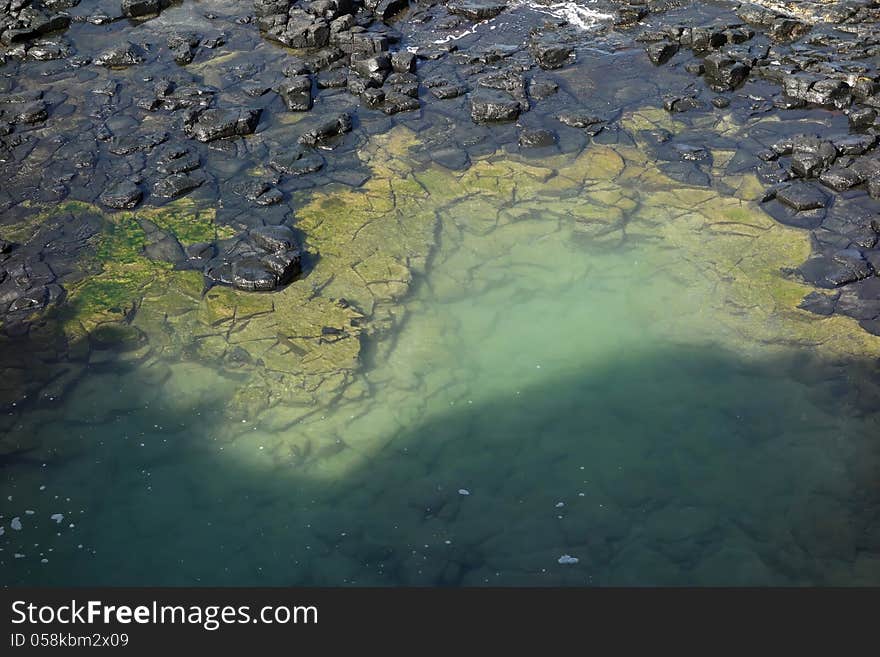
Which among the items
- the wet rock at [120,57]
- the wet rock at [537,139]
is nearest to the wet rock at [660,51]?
the wet rock at [537,139]

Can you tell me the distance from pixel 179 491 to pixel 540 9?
9.31 m

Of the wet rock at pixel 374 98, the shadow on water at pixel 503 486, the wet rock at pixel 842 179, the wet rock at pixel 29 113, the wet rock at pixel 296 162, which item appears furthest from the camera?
the wet rock at pixel 374 98

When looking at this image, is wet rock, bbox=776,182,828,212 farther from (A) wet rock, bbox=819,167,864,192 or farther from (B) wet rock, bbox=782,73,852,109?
(B) wet rock, bbox=782,73,852,109

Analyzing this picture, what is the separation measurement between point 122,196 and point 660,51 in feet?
23.2

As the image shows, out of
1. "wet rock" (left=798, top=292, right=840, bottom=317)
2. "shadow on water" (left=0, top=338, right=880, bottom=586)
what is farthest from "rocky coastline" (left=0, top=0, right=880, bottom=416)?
"shadow on water" (left=0, top=338, right=880, bottom=586)

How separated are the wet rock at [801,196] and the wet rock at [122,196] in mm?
6996

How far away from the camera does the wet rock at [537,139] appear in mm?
10617

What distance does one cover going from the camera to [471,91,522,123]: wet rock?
11.0 metres

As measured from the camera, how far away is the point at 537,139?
1062 centimetres

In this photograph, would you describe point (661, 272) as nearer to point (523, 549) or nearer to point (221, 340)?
point (523, 549)

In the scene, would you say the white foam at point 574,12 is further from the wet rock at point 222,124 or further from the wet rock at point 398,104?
the wet rock at point 222,124

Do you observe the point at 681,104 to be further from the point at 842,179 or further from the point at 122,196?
the point at 122,196

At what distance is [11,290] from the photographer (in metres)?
8.78

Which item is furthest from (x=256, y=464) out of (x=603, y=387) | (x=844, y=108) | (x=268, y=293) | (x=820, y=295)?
(x=844, y=108)
